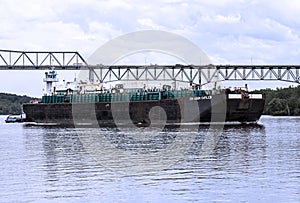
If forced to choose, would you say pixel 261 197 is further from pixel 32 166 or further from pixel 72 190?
pixel 32 166

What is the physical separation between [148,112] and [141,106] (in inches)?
91.0

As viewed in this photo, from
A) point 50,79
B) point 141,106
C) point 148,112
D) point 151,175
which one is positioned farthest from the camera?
point 50,79

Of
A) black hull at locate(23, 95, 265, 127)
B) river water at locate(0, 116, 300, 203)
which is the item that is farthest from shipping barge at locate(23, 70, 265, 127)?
river water at locate(0, 116, 300, 203)

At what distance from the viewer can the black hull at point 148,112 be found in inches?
4026

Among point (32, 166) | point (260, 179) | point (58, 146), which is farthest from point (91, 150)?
point (260, 179)

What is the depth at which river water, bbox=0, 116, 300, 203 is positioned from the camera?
28.7m

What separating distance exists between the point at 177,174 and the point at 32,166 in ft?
31.7

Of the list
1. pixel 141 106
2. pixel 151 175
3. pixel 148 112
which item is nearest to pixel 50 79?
pixel 141 106

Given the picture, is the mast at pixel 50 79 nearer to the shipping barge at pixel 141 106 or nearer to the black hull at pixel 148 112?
the shipping barge at pixel 141 106

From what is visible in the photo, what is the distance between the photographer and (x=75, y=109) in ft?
411

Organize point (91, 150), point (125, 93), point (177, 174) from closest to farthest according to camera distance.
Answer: point (177, 174) < point (91, 150) < point (125, 93)

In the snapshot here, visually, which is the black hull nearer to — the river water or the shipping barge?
the shipping barge

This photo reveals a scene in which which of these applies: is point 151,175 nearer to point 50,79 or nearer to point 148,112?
point 148,112

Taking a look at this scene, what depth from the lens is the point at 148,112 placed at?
4446 inches
